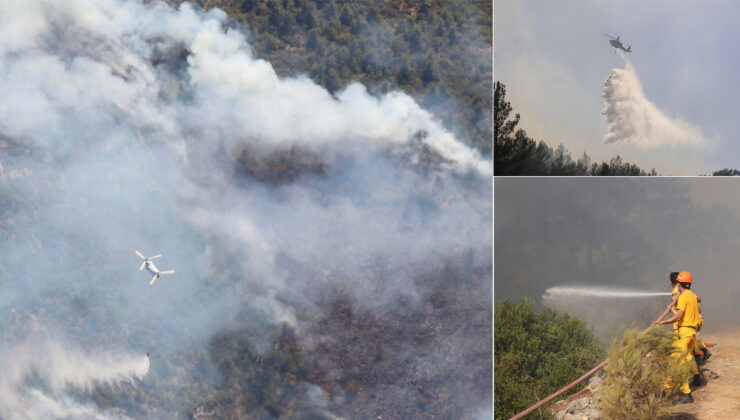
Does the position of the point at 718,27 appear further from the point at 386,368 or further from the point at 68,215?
the point at 68,215

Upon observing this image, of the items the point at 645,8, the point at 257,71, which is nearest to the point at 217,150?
the point at 257,71

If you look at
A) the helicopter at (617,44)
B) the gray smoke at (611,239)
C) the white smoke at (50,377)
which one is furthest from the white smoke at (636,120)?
the white smoke at (50,377)

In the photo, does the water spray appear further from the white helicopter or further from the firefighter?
the white helicopter

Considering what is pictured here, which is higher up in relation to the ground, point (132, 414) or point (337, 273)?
point (337, 273)

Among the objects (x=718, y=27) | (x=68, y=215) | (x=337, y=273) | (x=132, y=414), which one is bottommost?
(x=132, y=414)

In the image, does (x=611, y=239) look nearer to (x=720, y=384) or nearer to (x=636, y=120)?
(x=636, y=120)

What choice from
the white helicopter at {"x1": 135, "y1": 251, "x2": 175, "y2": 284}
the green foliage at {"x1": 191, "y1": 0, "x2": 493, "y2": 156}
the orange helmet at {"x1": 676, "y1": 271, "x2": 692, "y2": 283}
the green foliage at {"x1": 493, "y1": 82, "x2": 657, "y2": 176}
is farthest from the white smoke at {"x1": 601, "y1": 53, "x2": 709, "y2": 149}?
the white helicopter at {"x1": 135, "y1": 251, "x2": 175, "y2": 284}

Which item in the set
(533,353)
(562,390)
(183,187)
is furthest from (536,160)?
(183,187)
